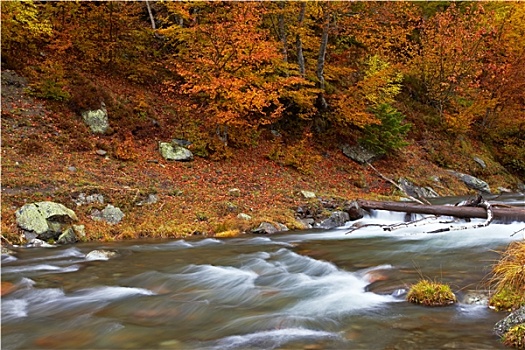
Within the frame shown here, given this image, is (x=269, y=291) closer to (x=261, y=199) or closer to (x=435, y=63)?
(x=261, y=199)

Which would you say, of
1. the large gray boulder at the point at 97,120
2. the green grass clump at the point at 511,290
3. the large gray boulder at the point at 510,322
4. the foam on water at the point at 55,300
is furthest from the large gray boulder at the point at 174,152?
the large gray boulder at the point at 510,322

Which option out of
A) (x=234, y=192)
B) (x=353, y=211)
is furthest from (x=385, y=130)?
(x=234, y=192)

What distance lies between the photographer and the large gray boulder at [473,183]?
72.5 feet

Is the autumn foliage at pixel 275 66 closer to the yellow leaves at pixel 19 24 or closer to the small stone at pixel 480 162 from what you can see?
the yellow leaves at pixel 19 24

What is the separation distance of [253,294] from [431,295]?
2640 mm

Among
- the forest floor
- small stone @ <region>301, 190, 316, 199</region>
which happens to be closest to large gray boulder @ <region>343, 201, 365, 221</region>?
the forest floor

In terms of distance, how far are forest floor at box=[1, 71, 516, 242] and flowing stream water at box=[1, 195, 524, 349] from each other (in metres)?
1.17

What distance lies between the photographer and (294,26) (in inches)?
766

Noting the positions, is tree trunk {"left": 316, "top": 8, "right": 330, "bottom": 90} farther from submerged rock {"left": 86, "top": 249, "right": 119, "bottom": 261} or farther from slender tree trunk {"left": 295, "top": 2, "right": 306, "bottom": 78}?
submerged rock {"left": 86, "top": 249, "right": 119, "bottom": 261}

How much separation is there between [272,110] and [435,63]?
471 inches

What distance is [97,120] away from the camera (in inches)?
618

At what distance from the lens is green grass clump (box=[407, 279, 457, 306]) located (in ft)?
18.2

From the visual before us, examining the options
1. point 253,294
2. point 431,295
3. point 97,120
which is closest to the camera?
point 431,295

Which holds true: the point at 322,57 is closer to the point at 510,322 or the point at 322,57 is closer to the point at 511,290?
the point at 511,290
